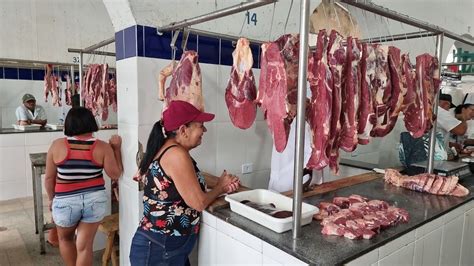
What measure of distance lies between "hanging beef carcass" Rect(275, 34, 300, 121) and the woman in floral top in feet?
1.29

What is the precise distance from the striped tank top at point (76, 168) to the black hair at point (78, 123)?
58mm

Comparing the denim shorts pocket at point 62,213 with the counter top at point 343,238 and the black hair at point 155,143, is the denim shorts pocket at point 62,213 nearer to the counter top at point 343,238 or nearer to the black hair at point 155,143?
the black hair at point 155,143

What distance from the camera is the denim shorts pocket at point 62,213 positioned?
2.46 metres

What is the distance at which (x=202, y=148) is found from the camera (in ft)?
8.00

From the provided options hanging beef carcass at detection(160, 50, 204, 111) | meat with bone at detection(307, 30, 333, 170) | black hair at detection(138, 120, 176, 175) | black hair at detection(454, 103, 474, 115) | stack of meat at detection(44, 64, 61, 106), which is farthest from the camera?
stack of meat at detection(44, 64, 61, 106)

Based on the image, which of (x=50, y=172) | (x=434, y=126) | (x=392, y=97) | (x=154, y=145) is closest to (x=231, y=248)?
(x=154, y=145)

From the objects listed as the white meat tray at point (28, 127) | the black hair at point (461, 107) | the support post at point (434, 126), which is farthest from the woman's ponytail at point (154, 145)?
the white meat tray at point (28, 127)

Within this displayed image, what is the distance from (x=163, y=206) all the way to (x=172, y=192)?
0.09 meters

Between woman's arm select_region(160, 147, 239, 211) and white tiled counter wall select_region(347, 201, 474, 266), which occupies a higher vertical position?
woman's arm select_region(160, 147, 239, 211)

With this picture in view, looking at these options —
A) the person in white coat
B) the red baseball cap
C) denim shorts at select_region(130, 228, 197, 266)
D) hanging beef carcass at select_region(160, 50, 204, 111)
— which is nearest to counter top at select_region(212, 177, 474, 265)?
denim shorts at select_region(130, 228, 197, 266)

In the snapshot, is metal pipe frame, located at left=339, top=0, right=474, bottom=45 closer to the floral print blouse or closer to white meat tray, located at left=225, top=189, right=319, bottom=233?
white meat tray, located at left=225, top=189, right=319, bottom=233

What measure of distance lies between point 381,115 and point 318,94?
1.53ft

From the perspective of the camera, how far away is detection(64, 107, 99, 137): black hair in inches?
94.2

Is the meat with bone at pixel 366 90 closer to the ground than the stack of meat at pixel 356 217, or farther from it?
farther from it
